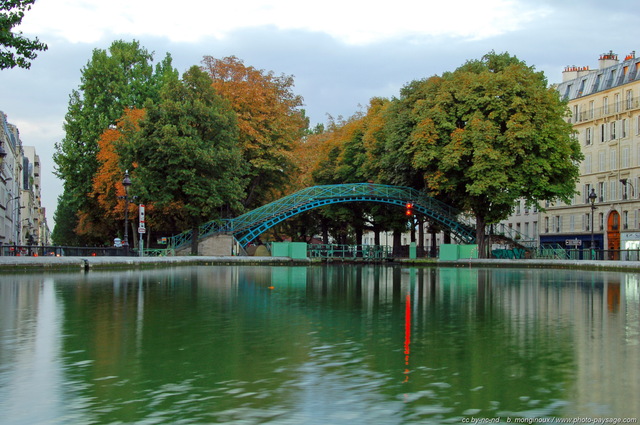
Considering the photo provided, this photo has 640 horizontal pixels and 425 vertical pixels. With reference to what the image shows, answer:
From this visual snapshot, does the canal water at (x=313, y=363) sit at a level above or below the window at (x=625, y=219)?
below

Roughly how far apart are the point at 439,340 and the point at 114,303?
9.28m

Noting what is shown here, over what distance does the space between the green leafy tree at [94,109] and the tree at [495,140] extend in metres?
25.6

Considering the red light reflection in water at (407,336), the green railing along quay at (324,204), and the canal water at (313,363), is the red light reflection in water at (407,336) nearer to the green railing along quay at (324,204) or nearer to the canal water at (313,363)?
the canal water at (313,363)

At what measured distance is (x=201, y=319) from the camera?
1516 centimetres

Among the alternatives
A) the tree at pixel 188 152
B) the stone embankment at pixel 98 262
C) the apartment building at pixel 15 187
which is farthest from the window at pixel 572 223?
the apartment building at pixel 15 187

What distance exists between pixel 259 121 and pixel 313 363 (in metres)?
57.9

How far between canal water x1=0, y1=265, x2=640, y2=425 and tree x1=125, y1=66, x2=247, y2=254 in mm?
40124

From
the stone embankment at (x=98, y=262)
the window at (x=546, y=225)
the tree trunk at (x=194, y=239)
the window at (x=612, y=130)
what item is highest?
the window at (x=612, y=130)

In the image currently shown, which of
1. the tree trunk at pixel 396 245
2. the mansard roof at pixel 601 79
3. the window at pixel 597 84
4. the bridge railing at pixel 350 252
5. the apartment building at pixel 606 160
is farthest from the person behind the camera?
the window at pixel 597 84

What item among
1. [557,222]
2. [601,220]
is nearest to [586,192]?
[601,220]

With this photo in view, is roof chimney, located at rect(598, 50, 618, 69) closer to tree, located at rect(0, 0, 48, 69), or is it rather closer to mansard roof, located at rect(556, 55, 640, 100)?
mansard roof, located at rect(556, 55, 640, 100)

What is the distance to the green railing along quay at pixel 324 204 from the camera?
216 feet

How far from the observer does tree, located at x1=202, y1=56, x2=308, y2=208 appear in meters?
66.1

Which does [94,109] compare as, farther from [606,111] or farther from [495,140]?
[606,111]
